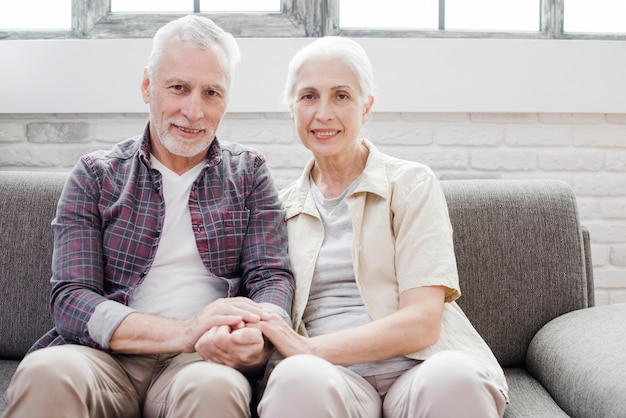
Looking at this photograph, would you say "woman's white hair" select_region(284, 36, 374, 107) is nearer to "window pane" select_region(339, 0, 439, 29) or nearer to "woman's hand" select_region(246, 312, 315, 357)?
"woman's hand" select_region(246, 312, 315, 357)

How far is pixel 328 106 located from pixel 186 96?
333mm

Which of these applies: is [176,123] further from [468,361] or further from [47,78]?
[47,78]

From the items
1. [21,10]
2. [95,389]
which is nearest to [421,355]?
[95,389]

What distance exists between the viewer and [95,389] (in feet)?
4.70

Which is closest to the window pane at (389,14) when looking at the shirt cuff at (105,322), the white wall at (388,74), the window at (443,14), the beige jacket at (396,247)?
the window at (443,14)

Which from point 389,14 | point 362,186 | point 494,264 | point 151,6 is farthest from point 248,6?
point 494,264

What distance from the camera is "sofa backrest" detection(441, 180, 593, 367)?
1917mm

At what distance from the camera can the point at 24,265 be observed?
1951mm

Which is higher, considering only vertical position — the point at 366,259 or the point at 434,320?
the point at 366,259

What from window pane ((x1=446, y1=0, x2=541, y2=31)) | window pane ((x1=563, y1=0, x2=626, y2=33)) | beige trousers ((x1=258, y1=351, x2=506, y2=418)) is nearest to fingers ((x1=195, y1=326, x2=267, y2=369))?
beige trousers ((x1=258, y1=351, x2=506, y2=418))

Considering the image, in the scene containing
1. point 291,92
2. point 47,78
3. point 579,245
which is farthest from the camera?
point 47,78

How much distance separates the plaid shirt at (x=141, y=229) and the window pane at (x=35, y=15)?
117cm

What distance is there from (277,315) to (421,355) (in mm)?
318

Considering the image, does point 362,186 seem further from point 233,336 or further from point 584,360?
point 584,360
